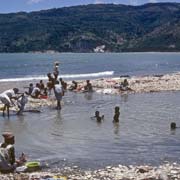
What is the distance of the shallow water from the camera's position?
676 inches

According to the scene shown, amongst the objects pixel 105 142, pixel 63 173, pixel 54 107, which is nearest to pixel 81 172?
pixel 63 173

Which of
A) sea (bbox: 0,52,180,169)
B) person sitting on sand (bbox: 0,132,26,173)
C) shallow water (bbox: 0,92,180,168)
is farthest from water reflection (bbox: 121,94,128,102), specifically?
person sitting on sand (bbox: 0,132,26,173)

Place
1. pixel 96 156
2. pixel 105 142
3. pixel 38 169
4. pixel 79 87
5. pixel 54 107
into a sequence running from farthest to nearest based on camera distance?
pixel 79 87 < pixel 54 107 < pixel 105 142 < pixel 96 156 < pixel 38 169

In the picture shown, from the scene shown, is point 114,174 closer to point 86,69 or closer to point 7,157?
point 7,157

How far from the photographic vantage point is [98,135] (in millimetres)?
20734

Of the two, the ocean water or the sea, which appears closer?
the sea

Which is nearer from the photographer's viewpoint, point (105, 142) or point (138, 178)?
point (138, 178)

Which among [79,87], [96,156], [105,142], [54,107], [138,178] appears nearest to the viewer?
[138,178]

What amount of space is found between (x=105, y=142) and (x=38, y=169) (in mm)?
4293

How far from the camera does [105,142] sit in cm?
1938

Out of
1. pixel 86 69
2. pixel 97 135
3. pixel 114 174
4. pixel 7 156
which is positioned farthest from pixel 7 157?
pixel 86 69

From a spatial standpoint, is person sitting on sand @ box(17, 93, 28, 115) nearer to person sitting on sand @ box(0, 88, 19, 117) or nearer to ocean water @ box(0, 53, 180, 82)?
person sitting on sand @ box(0, 88, 19, 117)

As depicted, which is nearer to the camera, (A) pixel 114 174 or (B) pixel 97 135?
(A) pixel 114 174

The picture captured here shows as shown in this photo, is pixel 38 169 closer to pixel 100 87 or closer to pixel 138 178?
pixel 138 178
